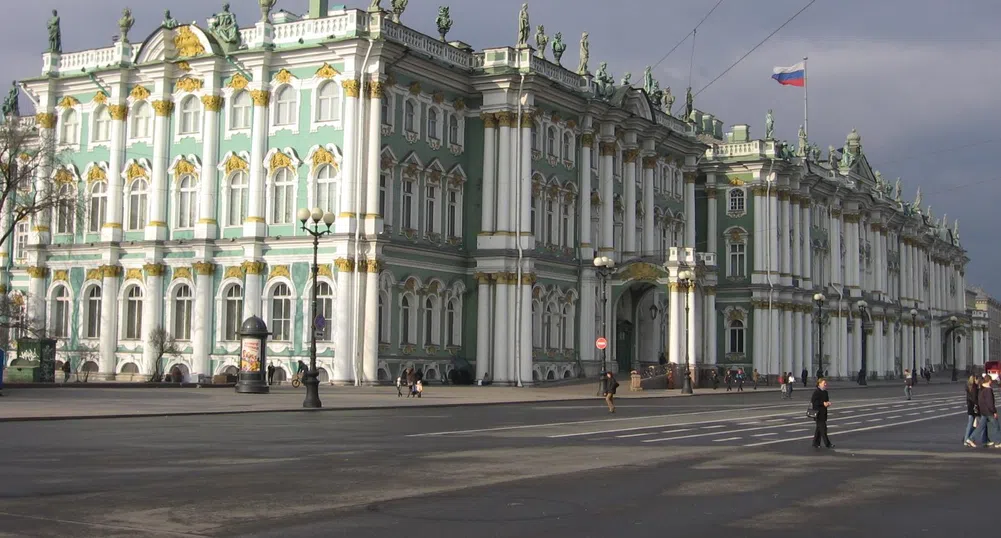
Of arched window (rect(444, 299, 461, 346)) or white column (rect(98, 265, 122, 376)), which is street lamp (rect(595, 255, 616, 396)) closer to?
arched window (rect(444, 299, 461, 346))

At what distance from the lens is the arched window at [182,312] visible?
62.5m

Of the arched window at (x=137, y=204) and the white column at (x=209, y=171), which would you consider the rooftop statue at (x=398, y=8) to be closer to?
the white column at (x=209, y=171)

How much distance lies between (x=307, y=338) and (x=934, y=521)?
45.5 meters

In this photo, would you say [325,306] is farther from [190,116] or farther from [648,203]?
[648,203]

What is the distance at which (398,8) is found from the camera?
63062 mm

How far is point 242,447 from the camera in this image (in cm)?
2359

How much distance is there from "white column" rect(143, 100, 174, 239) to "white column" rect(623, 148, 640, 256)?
27.7 meters

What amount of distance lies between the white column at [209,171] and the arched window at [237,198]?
812mm

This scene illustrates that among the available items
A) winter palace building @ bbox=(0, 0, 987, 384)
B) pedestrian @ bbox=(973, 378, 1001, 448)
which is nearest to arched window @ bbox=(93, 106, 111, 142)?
winter palace building @ bbox=(0, 0, 987, 384)

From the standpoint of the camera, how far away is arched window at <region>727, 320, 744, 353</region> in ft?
306

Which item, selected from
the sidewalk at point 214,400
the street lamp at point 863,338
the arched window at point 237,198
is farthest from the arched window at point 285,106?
the street lamp at point 863,338

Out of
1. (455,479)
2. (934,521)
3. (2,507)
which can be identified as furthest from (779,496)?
(2,507)

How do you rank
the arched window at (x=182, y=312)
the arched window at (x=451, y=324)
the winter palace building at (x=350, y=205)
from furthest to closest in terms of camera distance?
the arched window at (x=451, y=324), the arched window at (x=182, y=312), the winter palace building at (x=350, y=205)

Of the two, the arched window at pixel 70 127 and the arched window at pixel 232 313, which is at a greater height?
the arched window at pixel 70 127
